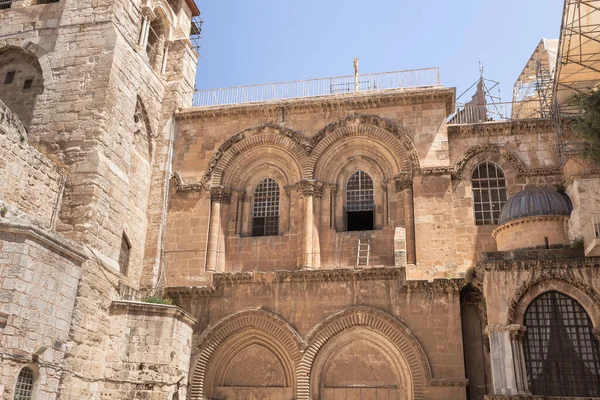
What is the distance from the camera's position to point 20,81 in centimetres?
1897

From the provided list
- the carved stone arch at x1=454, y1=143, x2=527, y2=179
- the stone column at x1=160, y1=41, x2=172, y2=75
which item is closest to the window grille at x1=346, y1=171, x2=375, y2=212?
the carved stone arch at x1=454, y1=143, x2=527, y2=179

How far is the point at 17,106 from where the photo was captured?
1867cm

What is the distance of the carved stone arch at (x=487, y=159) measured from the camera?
61.2 feet

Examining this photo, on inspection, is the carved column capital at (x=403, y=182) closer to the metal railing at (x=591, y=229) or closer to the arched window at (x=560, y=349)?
the metal railing at (x=591, y=229)

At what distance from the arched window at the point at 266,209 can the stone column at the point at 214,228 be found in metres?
1.13

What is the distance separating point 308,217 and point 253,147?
323 cm

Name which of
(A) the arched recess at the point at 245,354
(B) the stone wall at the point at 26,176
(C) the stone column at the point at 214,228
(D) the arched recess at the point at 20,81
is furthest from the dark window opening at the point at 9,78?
(A) the arched recess at the point at 245,354

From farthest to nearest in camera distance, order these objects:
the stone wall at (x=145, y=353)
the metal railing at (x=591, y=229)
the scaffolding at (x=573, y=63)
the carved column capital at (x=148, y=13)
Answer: the carved column capital at (x=148, y=13) < the scaffolding at (x=573, y=63) < the stone wall at (x=145, y=353) < the metal railing at (x=591, y=229)

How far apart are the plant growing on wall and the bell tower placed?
12695 millimetres

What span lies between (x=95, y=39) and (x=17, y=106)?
10.4 feet

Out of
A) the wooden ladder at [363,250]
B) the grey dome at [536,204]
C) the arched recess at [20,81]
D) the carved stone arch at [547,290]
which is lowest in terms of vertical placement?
the carved stone arch at [547,290]

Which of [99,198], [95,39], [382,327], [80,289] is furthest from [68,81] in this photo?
[382,327]

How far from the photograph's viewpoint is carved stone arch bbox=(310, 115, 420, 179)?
1895 centimetres

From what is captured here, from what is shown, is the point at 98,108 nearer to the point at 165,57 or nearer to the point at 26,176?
the point at 26,176
